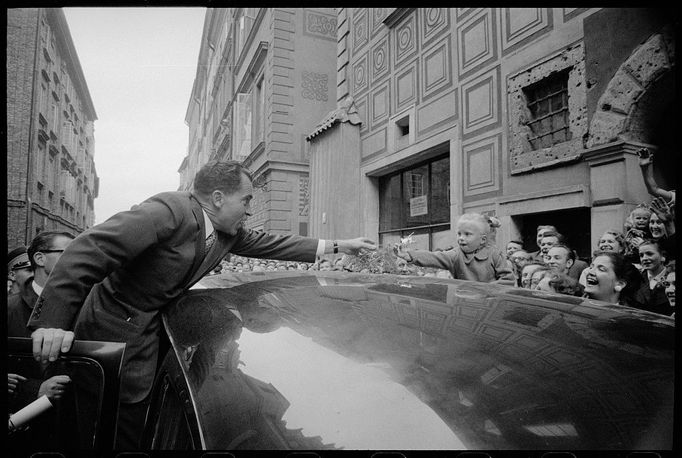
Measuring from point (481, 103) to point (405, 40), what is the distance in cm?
189

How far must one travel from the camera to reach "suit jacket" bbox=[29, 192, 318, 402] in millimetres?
1252

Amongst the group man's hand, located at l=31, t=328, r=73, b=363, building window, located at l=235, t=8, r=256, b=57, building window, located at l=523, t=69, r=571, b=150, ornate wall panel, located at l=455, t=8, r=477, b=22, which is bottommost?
man's hand, located at l=31, t=328, r=73, b=363

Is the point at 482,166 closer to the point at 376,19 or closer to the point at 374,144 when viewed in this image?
the point at 374,144

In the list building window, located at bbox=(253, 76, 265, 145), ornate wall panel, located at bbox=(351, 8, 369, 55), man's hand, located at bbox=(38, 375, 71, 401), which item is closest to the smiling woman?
man's hand, located at bbox=(38, 375, 71, 401)

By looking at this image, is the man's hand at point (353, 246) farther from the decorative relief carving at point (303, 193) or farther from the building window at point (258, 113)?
the building window at point (258, 113)

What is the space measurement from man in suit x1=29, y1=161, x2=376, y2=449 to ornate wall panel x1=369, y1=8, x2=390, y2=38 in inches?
233

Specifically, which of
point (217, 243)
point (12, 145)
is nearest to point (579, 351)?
point (217, 243)

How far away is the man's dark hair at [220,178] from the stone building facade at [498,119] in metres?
3.32

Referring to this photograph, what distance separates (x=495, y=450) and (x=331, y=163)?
762cm

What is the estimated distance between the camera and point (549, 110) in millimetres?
4438

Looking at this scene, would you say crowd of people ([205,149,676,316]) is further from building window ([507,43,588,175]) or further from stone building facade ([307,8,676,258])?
building window ([507,43,588,175])

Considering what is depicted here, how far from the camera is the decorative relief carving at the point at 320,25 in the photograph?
34.4ft

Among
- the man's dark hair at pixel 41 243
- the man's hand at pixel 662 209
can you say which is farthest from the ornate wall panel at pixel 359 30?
the man's dark hair at pixel 41 243

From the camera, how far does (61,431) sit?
110cm
